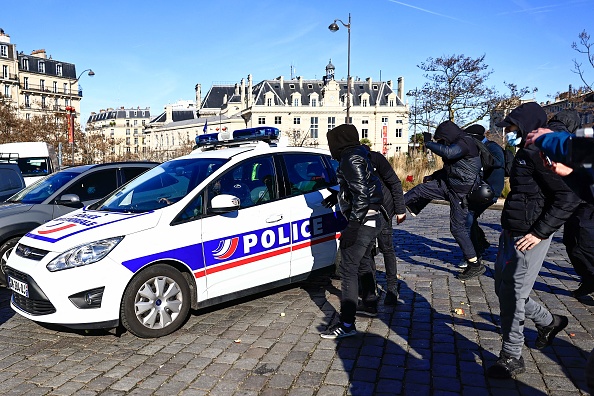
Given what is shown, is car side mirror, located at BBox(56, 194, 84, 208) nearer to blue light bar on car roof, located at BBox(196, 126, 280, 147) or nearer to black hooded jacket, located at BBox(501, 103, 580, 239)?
blue light bar on car roof, located at BBox(196, 126, 280, 147)

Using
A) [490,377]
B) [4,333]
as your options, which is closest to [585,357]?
[490,377]

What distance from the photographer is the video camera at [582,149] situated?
189cm

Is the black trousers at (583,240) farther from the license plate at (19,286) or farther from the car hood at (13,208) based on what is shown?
the car hood at (13,208)

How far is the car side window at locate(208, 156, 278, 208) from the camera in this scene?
531 cm

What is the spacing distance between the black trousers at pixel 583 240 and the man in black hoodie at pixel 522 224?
80.6 inches

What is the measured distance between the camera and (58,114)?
3441 cm

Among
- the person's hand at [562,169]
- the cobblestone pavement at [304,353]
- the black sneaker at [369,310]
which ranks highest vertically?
the person's hand at [562,169]

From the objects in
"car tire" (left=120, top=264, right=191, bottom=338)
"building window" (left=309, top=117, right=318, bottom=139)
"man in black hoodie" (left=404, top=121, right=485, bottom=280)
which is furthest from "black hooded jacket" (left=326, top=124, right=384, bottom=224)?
"building window" (left=309, top=117, right=318, bottom=139)

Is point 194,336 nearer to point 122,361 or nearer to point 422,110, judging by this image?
point 122,361

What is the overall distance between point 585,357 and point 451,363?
1068 millimetres

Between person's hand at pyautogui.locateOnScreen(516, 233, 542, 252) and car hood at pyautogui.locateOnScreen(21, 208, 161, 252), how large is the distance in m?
3.06

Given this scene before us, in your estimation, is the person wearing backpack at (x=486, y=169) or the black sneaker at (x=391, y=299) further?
the person wearing backpack at (x=486, y=169)

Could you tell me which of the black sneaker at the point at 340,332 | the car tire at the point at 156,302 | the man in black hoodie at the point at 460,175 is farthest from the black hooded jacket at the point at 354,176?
the man in black hoodie at the point at 460,175

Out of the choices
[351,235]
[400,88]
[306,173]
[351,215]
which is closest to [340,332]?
[351,235]
